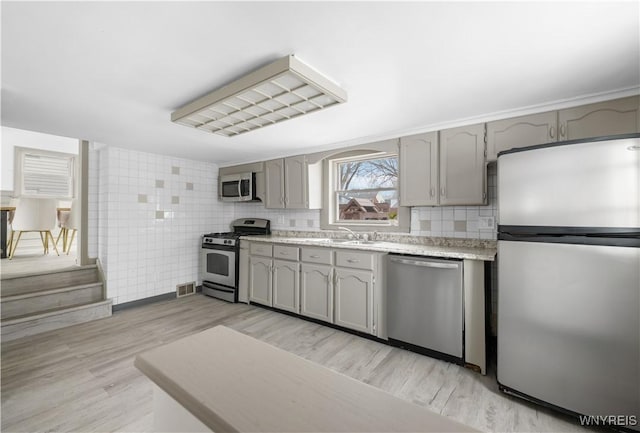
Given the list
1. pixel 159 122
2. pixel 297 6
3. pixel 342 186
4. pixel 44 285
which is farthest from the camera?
pixel 342 186

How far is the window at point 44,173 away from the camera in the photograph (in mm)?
4562

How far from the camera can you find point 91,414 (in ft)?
5.69

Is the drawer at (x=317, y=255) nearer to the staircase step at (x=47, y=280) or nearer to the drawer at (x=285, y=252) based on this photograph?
Result: the drawer at (x=285, y=252)

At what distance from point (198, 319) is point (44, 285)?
184cm

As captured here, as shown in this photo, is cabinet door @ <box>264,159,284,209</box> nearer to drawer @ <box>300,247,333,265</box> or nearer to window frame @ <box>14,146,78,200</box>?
drawer @ <box>300,247,333,265</box>

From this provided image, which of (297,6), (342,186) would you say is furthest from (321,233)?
(297,6)

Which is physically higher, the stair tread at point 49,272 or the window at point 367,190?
the window at point 367,190

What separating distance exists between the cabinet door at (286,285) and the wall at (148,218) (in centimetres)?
169

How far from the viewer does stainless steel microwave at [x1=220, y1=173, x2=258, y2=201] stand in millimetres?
4270

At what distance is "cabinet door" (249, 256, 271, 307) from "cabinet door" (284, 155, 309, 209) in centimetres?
85

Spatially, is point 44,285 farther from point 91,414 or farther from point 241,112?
point 241,112

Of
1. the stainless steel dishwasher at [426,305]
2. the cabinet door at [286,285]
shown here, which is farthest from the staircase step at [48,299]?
the stainless steel dishwasher at [426,305]

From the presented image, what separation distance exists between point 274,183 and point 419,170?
6.74ft

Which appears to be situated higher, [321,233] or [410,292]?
[321,233]
